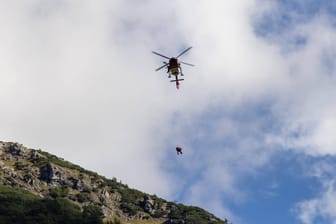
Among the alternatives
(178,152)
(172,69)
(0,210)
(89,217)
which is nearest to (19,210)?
(0,210)

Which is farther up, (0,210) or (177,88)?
(0,210)

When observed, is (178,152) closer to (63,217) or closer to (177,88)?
(177,88)


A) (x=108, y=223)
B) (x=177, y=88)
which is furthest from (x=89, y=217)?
(x=177, y=88)

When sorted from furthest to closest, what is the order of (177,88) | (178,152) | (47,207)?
(47,207) < (178,152) < (177,88)

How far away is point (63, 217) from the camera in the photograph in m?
188

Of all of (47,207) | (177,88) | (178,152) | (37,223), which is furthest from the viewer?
(47,207)

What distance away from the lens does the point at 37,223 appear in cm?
17625

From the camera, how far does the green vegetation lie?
178 metres

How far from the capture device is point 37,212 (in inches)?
7195

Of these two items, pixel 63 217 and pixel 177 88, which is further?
pixel 63 217

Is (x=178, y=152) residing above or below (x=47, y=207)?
below

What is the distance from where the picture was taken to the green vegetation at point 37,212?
17800 cm

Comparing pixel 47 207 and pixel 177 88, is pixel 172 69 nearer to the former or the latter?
pixel 177 88

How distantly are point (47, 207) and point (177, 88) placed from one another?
11859 cm
